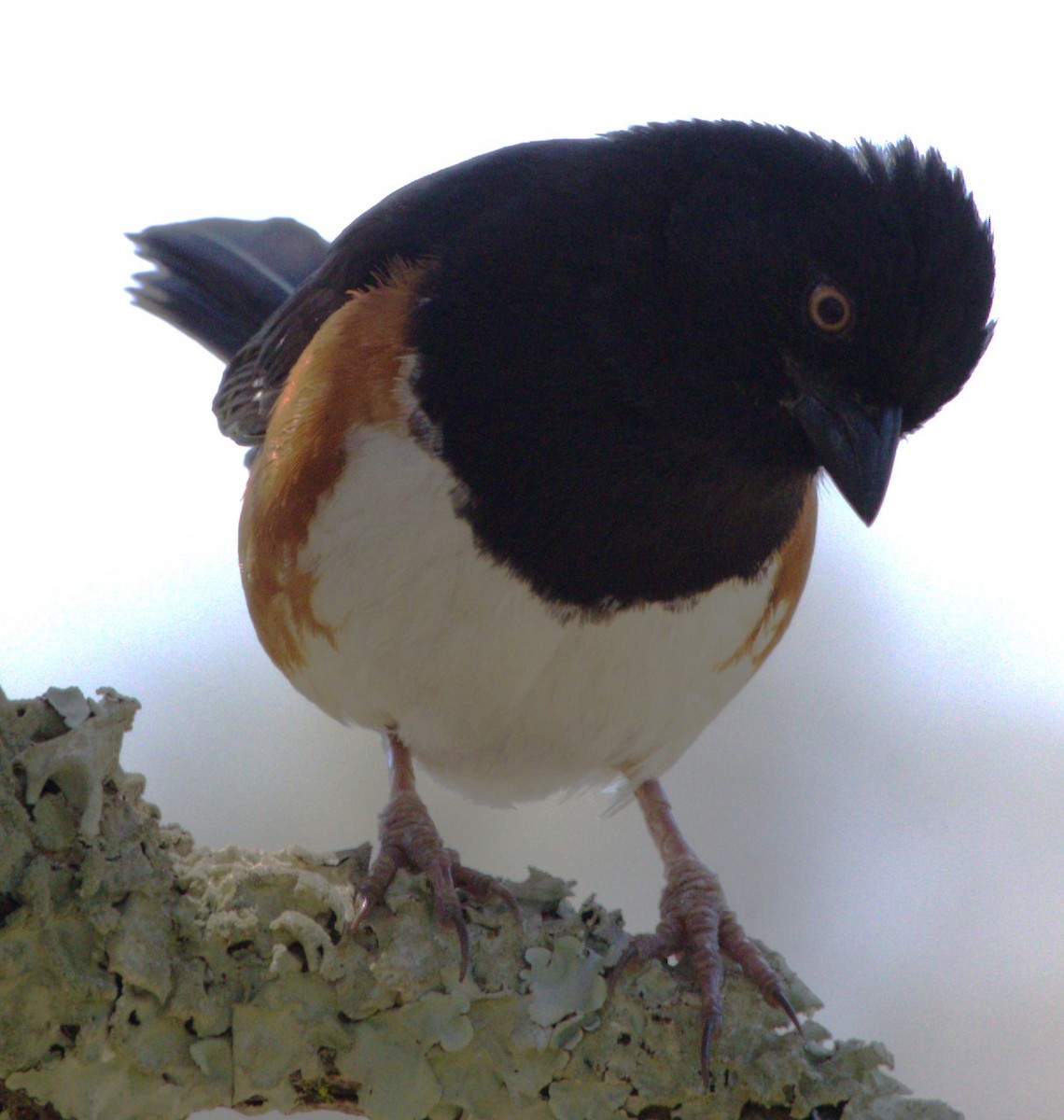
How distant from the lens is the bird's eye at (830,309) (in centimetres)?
186

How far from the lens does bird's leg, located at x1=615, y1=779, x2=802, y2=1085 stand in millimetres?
1782

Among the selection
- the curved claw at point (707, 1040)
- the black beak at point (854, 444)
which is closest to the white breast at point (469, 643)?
the black beak at point (854, 444)

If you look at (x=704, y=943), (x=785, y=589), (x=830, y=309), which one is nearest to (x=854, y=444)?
(x=830, y=309)

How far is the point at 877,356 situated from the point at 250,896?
3.61ft

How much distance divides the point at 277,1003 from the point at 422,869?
1.43 feet

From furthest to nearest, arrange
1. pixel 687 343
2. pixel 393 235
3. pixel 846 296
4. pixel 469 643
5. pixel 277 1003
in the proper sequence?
pixel 393 235, pixel 469 643, pixel 687 343, pixel 846 296, pixel 277 1003

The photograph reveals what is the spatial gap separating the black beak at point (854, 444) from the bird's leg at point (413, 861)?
0.74 meters

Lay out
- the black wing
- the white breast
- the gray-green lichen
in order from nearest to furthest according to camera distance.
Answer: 1. the gray-green lichen
2. the white breast
3. the black wing

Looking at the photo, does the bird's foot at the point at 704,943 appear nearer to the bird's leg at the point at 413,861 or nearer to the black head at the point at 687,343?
the bird's leg at the point at 413,861

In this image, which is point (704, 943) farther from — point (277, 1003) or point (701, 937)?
point (277, 1003)

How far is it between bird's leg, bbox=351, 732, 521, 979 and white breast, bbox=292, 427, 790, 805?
0.34ft

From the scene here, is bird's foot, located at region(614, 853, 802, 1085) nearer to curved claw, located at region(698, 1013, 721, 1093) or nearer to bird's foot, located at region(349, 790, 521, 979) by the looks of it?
curved claw, located at region(698, 1013, 721, 1093)

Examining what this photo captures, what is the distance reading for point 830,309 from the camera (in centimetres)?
187

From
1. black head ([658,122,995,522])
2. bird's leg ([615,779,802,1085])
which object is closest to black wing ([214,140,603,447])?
black head ([658,122,995,522])
